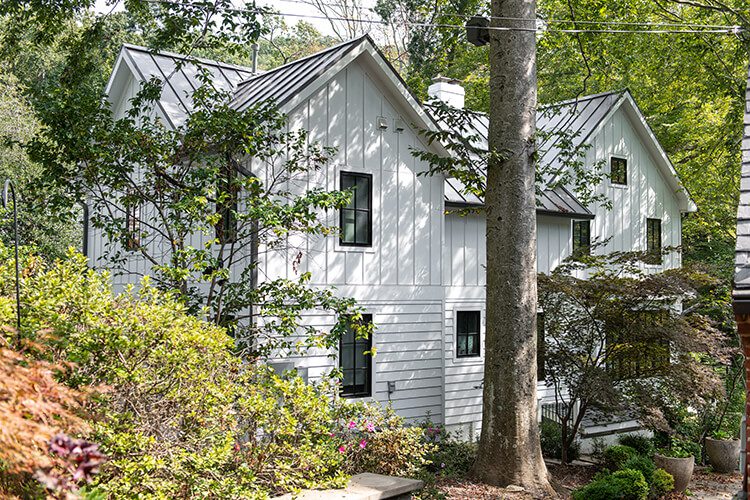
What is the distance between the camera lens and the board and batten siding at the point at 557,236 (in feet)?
50.8

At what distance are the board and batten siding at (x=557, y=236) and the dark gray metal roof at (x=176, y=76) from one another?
5562 mm

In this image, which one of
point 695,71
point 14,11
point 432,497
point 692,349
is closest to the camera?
point 432,497

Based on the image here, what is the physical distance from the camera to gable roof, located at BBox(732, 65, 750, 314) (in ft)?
18.2

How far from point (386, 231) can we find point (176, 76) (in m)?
5.41

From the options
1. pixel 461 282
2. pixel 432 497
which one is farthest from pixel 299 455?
pixel 461 282

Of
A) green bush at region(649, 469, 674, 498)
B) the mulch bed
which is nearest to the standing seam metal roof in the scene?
the mulch bed

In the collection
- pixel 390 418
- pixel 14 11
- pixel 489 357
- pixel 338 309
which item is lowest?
pixel 390 418

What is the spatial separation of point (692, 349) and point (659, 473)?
2306mm

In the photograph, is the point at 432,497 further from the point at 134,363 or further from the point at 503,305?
the point at 134,363

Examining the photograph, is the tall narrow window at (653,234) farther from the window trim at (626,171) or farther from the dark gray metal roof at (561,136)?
the dark gray metal roof at (561,136)

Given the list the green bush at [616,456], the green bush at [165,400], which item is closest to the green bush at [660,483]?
the green bush at [616,456]

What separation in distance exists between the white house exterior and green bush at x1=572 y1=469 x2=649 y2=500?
4292 mm

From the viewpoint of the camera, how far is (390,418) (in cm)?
946

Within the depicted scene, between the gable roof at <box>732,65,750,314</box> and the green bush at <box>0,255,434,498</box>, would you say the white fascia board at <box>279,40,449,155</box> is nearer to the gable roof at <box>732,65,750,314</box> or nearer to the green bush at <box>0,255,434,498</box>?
the green bush at <box>0,255,434,498</box>
